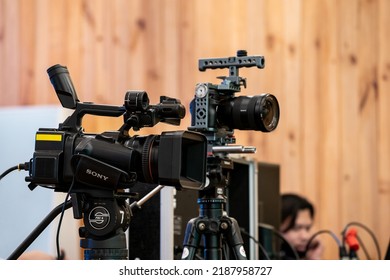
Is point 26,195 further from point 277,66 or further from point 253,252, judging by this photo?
point 277,66

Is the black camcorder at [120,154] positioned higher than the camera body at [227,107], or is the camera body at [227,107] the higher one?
the camera body at [227,107]

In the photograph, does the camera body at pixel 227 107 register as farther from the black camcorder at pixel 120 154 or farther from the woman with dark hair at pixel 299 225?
the woman with dark hair at pixel 299 225

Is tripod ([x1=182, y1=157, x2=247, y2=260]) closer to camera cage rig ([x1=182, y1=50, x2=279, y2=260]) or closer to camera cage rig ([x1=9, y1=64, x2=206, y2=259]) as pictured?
camera cage rig ([x1=182, y1=50, x2=279, y2=260])

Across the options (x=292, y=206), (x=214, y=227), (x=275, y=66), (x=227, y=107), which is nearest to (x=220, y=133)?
(x=227, y=107)

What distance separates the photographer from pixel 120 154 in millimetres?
1354

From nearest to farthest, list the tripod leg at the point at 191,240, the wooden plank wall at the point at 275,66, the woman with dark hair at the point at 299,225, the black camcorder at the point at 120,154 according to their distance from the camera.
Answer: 1. the black camcorder at the point at 120,154
2. the tripod leg at the point at 191,240
3. the woman with dark hair at the point at 299,225
4. the wooden plank wall at the point at 275,66

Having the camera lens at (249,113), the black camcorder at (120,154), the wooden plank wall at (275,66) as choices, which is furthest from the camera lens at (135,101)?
the wooden plank wall at (275,66)

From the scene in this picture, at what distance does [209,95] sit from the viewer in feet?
6.45

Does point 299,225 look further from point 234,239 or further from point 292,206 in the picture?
point 234,239

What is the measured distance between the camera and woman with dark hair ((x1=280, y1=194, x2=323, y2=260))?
310cm

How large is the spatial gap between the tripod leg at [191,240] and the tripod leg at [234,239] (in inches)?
2.9

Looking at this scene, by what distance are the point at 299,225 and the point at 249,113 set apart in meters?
1.35

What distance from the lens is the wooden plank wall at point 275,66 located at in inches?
130

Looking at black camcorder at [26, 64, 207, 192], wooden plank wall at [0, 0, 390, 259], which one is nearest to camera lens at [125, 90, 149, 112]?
black camcorder at [26, 64, 207, 192]
